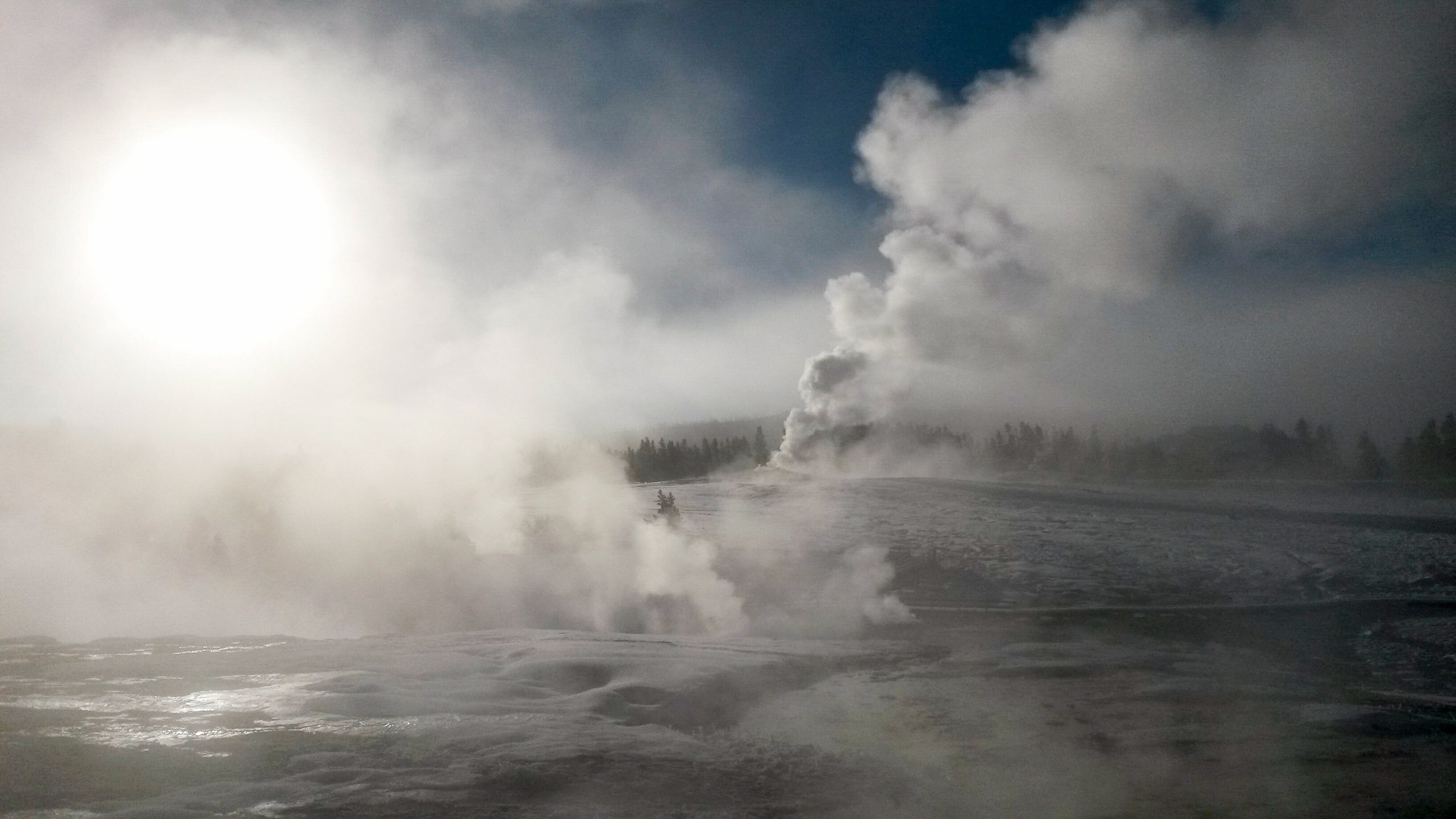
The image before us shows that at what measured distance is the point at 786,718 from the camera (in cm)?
1204

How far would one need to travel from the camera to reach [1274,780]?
873cm

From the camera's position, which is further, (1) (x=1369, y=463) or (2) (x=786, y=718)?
(1) (x=1369, y=463)

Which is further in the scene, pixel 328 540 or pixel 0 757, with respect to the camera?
pixel 328 540

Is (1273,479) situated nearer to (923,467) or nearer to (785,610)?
(923,467)

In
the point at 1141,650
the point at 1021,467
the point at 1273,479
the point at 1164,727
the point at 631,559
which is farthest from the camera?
the point at 1021,467

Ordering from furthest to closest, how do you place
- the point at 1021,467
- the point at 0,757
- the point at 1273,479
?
the point at 1021,467 < the point at 1273,479 < the point at 0,757

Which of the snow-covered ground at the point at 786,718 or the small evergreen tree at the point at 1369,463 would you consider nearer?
the snow-covered ground at the point at 786,718

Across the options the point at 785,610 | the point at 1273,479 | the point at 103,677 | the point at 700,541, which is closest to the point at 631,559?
the point at 700,541

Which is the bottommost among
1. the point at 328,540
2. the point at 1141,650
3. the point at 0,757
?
the point at 1141,650

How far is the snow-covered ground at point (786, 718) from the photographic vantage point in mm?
8164

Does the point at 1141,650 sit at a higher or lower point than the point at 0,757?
lower

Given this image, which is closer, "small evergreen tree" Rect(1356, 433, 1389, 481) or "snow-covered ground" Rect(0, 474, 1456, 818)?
"snow-covered ground" Rect(0, 474, 1456, 818)

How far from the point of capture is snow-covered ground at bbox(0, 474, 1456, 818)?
816cm

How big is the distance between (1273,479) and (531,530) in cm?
7127
